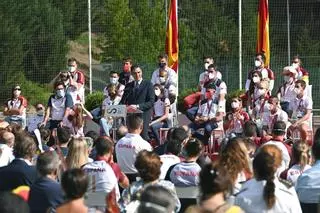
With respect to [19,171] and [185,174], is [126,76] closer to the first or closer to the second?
[185,174]

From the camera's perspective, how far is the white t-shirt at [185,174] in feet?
30.4

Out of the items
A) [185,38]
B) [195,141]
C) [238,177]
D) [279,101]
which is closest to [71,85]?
[279,101]

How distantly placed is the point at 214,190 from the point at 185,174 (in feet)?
11.6

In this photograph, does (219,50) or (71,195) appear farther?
(219,50)

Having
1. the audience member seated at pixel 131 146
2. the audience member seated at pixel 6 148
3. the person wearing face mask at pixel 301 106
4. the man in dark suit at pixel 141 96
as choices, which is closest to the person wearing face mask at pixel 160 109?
the man in dark suit at pixel 141 96

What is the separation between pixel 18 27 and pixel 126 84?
23.5 m

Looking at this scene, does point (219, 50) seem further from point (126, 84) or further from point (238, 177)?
point (238, 177)

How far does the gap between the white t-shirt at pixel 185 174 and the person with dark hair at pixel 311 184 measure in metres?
1.28

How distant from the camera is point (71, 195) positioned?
6.55 m

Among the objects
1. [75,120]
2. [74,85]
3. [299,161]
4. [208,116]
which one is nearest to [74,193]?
[299,161]

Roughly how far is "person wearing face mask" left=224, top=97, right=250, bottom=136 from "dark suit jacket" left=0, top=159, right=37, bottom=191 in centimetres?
1013

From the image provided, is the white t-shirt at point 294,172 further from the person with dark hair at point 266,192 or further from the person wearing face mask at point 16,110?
the person wearing face mask at point 16,110

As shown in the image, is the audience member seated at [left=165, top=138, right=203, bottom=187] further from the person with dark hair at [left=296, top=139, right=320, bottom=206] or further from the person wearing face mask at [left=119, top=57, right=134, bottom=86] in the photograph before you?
the person wearing face mask at [left=119, top=57, right=134, bottom=86]

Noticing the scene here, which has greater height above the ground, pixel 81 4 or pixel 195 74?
pixel 81 4
